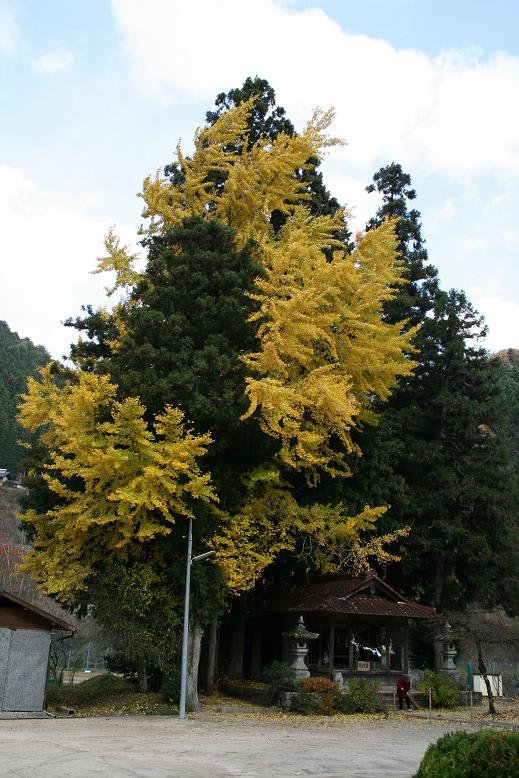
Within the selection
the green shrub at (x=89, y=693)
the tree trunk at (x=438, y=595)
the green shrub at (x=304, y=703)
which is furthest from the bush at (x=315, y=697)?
the tree trunk at (x=438, y=595)

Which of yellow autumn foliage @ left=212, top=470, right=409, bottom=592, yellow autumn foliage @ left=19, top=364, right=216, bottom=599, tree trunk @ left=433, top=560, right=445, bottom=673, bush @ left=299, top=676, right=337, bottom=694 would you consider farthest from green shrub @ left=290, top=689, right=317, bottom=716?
tree trunk @ left=433, top=560, right=445, bottom=673

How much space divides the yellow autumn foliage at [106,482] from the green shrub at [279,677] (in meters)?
6.80

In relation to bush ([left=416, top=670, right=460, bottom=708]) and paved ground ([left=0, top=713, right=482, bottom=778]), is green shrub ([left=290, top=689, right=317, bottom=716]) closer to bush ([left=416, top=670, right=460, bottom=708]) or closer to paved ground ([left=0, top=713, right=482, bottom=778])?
paved ground ([left=0, top=713, right=482, bottom=778])

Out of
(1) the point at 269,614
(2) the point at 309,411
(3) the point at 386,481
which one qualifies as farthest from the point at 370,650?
(2) the point at 309,411

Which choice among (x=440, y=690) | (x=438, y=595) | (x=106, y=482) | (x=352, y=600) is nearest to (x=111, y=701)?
(x=106, y=482)

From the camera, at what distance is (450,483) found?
28734mm

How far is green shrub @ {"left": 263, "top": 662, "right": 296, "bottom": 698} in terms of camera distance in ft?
77.3

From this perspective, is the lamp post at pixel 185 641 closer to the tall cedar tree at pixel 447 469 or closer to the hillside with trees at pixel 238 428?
the hillside with trees at pixel 238 428

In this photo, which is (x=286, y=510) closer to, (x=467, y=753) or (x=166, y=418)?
(x=166, y=418)

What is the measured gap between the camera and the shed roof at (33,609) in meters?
20.0

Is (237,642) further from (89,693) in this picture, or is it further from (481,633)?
(481,633)

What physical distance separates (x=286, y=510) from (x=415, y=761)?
10.5m

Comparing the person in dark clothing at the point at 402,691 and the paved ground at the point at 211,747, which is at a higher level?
the person in dark clothing at the point at 402,691

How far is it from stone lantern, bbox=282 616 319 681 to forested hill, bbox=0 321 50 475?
3688 centimetres
